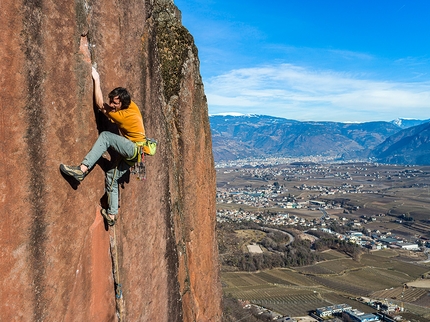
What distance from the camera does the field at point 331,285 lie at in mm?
46384

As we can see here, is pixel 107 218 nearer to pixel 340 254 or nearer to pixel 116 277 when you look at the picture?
pixel 116 277

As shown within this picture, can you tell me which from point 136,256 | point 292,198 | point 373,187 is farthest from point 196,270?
point 373,187

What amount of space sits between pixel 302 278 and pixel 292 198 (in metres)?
87.4

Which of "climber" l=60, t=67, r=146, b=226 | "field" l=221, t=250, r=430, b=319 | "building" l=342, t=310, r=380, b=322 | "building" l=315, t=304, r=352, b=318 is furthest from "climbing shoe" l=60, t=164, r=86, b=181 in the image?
"building" l=315, t=304, r=352, b=318

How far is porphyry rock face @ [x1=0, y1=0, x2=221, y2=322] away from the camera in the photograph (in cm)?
434

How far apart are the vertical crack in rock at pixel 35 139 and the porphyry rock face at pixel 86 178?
0.04 feet

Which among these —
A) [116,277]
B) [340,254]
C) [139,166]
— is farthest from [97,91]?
[340,254]

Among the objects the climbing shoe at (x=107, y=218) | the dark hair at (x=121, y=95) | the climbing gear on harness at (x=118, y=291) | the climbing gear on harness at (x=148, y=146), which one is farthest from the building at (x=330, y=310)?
the dark hair at (x=121, y=95)

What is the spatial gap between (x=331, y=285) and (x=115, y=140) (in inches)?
2172

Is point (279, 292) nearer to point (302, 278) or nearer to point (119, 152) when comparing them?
point (302, 278)

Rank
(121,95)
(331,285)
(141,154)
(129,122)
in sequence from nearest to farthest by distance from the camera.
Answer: (121,95), (129,122), (141,154), (331,285)

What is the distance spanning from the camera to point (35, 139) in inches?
180

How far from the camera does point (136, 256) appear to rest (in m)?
6.62

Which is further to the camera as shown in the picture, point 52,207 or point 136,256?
point 136,256
